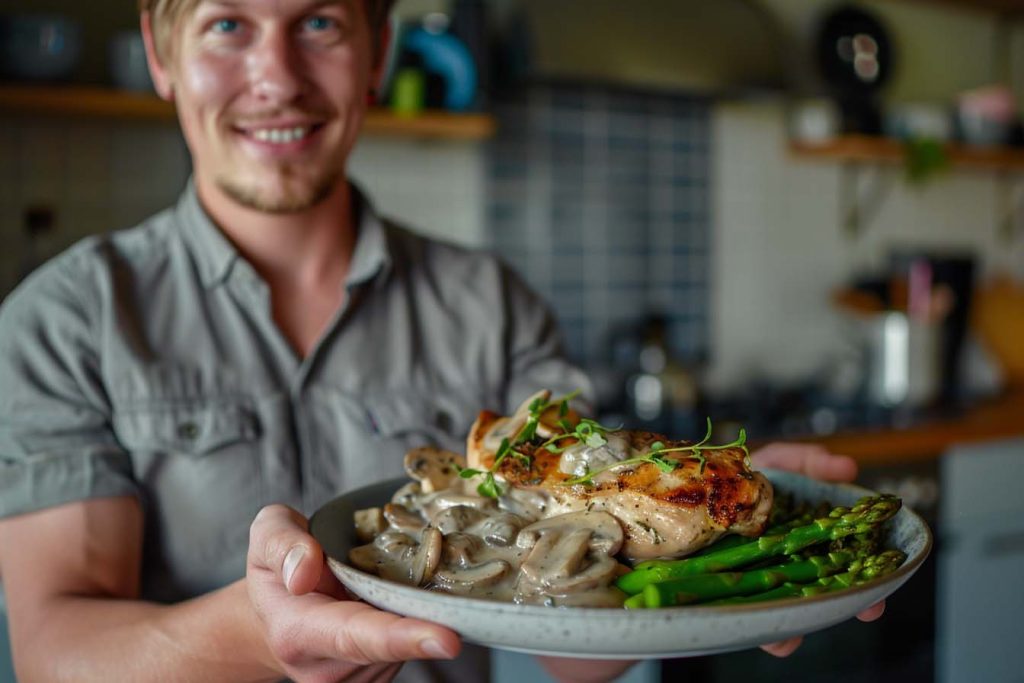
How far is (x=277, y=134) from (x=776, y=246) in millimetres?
2767

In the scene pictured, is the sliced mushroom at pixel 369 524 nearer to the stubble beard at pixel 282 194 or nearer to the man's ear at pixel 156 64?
the stubble beard at pixel 282 194

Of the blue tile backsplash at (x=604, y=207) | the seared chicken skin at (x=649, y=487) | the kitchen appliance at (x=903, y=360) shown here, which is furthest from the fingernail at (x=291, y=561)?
the kitchen appliance at (x=903, y=360)

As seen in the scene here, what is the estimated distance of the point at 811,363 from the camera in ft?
12.5

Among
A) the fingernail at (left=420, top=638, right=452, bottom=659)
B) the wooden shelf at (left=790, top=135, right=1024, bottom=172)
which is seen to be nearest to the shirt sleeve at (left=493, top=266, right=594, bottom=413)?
the fingernail at (left=420, top=638, right=452, bottom=659)

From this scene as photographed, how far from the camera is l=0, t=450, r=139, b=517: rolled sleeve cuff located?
1144mm

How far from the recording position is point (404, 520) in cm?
96

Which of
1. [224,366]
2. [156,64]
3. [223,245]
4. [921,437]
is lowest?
[921,437]

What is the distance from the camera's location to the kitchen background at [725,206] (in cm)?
259

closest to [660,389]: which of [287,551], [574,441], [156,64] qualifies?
[156,64]

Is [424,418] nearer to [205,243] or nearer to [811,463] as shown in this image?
[205,243]

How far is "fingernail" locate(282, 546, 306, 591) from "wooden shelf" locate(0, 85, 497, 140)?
1792 mm

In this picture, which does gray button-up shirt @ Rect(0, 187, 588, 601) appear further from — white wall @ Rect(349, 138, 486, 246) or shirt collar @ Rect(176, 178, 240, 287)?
white wall @ Rect(349, 138, 486, 246)

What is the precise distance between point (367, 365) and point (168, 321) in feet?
0.94

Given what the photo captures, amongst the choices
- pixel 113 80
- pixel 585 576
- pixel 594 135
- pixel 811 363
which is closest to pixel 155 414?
pixel 585 576
